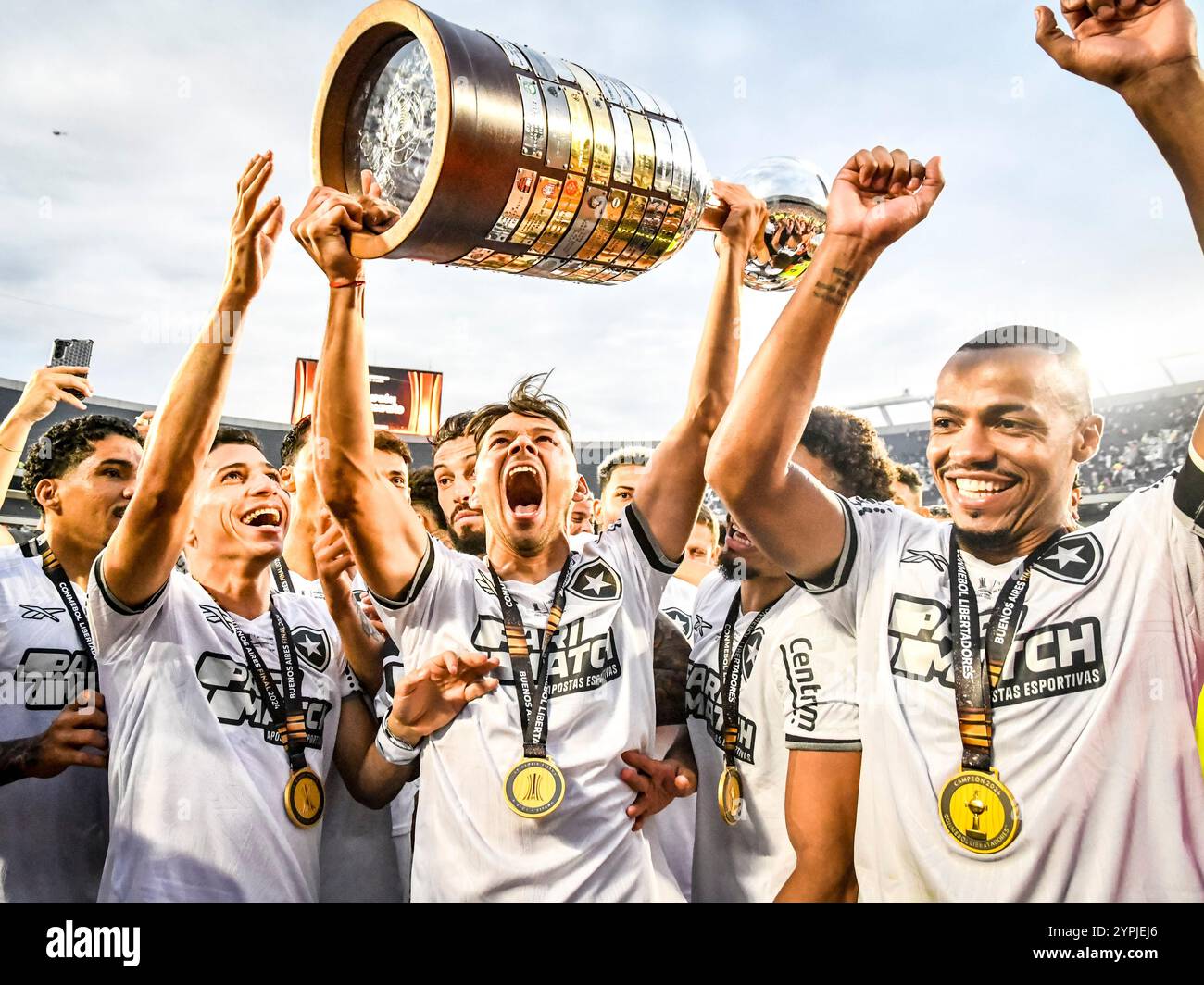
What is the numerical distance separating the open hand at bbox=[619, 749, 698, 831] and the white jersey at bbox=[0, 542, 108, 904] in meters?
1.34

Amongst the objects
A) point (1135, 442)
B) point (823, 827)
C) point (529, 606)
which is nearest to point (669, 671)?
point (529, 606)

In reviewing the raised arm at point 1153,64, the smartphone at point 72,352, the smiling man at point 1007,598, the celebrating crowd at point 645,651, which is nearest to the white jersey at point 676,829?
the celebrating crowd at point 645,651

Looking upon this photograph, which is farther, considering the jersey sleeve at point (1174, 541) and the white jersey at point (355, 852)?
the white jersey at point (355, 852)

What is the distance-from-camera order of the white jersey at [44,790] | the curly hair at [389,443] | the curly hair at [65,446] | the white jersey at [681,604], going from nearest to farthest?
the white jersey at [44,790] → the curly hair at [65,446] → the curly hair at [389,443] → the white jersey at [681,604]

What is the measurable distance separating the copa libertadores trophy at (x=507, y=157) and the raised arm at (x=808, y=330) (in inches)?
9.4

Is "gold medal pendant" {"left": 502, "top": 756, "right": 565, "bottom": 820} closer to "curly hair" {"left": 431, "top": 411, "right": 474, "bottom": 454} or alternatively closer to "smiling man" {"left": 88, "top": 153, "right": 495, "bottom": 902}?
"smiling man" {"left": 88, "top": 153, "right": 495, "bottom": 902}

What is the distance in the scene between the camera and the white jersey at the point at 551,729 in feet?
6.43

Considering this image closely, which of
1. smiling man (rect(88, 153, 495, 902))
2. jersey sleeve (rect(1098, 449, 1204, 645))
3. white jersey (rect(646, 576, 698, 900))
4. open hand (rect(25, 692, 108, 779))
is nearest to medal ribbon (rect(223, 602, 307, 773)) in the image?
smiling man (rect(88, 153, 495, 902))

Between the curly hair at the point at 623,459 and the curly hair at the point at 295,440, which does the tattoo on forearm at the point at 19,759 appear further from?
the curly hair at the point at 623,459

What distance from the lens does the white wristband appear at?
2027 millimetres
